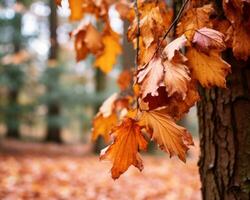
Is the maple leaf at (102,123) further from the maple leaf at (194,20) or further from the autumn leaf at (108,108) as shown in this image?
the maple leaf at (194,20)

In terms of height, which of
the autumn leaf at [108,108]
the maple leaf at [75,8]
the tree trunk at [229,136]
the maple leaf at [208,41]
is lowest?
the tree trunk at [229,136]

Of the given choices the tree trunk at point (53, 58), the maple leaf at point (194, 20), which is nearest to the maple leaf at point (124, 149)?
the maple leaf at point (194, 20)

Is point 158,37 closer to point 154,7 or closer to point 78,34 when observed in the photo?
point 154,7

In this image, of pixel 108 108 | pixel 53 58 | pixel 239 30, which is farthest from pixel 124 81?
pixel 53 58

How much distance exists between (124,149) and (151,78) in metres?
0.29

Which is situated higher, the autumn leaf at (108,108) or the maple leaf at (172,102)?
the autumn leaf at (108,108)

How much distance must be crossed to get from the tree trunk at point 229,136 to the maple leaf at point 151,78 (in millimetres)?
793

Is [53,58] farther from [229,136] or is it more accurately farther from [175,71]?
[175,71]

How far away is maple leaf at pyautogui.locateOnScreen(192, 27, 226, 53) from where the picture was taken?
1313 millimetres

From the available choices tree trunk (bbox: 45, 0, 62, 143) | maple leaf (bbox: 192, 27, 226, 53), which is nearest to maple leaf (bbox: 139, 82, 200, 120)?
maple leaf (bbox: 192, 27, 226, 53)

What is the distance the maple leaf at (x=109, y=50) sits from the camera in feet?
7.63

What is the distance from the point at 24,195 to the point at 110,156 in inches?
122

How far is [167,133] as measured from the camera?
1282 mm

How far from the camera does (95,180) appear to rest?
18.4 ft
